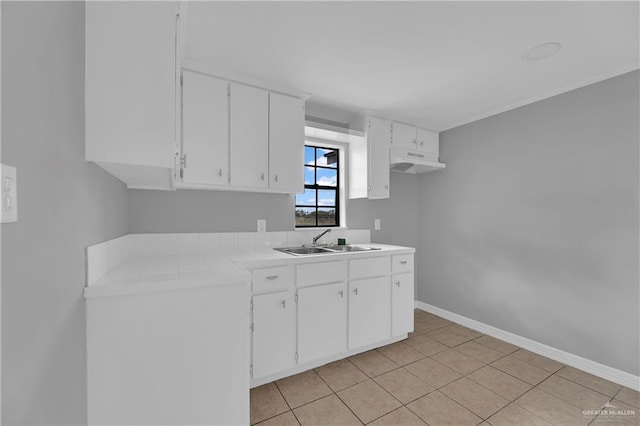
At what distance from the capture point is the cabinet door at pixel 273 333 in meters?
1.99

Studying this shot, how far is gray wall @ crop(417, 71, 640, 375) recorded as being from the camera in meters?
2.17

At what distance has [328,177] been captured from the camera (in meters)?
3.21

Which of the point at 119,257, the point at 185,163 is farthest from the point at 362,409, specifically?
the point at 185,163

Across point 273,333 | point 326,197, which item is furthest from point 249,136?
point 273,333

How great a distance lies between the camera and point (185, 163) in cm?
206

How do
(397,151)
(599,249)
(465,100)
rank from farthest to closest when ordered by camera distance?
(397,151)
(465,100)
(599,249)

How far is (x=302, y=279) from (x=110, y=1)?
187 cm

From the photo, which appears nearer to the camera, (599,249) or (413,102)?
(599,249)

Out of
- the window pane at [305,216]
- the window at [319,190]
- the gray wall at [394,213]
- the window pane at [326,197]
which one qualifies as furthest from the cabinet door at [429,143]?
the window pane at [305,216]

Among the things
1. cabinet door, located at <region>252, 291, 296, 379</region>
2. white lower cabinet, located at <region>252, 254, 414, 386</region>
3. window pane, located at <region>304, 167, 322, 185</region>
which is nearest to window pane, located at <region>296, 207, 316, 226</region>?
window pane, located at <region>304, 167, 322, 185</region>

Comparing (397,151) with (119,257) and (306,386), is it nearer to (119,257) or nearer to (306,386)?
(306,386)

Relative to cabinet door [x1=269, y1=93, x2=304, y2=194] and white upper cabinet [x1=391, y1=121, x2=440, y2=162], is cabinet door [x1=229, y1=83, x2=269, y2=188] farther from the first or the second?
white upper cabinet [x1=391, y1=121, x2=440, y2=162]

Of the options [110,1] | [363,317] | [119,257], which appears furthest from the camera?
[363,317]

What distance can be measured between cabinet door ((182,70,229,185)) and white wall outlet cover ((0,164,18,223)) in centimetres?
149
